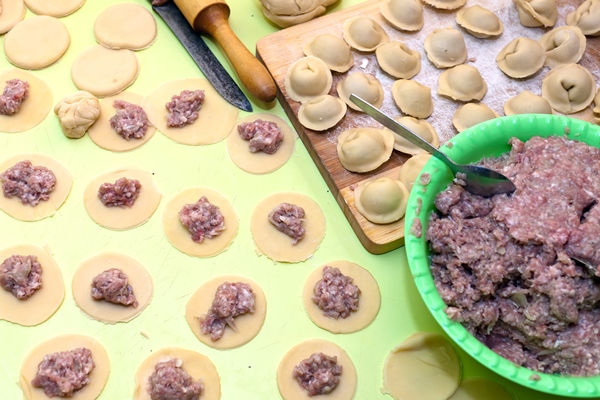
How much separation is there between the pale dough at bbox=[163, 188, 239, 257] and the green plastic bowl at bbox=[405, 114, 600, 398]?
83 centimetres

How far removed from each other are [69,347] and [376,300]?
1206 mm

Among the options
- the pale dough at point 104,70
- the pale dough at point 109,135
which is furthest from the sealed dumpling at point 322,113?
the pale dough at point 104,70

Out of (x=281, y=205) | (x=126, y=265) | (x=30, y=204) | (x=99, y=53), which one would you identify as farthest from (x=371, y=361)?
(x=99, y=53)

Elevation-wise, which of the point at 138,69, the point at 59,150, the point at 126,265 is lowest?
the point at 126,265

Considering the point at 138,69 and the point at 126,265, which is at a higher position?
the point at 138,69

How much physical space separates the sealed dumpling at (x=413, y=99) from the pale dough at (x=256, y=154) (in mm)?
503

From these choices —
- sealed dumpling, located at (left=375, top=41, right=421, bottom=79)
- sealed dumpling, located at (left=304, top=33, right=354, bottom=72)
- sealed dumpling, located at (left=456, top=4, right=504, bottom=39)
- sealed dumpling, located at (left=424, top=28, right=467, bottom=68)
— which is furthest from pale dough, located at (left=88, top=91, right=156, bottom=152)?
sealed dumpling, located at (left=456, top=4, right=504, bottom=39)

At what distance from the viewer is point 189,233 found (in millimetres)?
2514

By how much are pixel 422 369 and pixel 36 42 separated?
7.43ft

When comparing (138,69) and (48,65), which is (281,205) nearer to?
(138,69)

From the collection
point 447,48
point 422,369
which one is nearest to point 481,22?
point 447,48

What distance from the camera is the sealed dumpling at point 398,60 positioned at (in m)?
2.71

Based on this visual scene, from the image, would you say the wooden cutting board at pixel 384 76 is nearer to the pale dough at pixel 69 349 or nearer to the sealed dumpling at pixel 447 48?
the sealed dumpling at pixel 447 48

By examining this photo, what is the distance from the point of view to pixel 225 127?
2.72m
